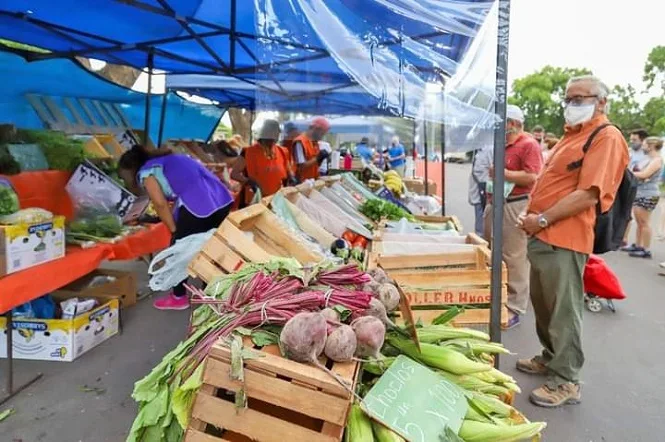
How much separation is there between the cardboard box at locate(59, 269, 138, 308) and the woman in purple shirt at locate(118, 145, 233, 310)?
0.78 metres

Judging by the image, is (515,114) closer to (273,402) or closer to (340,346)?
(340,346)

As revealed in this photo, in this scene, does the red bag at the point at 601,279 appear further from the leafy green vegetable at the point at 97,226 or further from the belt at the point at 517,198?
the leafy green vegetable at the point at 97,226

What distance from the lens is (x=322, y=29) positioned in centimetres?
291

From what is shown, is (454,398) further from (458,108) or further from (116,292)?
(116,292)

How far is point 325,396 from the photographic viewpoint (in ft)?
5.06

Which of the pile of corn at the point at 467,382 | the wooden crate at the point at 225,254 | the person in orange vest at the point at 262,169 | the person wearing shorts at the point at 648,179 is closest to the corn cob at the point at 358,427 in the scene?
the pile of corn at the point at 467,382

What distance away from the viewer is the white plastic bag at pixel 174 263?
3279 mm

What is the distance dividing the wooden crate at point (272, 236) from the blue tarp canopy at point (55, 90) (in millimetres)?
4615

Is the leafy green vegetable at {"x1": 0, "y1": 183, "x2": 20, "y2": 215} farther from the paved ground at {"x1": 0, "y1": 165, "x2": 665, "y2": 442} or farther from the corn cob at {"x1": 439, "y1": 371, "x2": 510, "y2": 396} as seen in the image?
the corn cob at {"x1": 439, "y1": 371, "x2": 510, "y2": 396}

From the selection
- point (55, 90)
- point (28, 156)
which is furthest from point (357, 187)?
point (55, 90)

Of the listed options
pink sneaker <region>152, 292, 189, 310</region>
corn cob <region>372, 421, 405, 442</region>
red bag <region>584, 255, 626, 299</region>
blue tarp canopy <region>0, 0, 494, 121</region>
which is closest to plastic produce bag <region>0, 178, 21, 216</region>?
blue tarp canopy <region>0, 0, 494, 121</region>

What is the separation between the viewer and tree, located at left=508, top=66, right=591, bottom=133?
145 feet

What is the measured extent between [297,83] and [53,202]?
2.36 meters

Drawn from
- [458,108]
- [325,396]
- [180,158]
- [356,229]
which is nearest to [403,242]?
[356,229]
